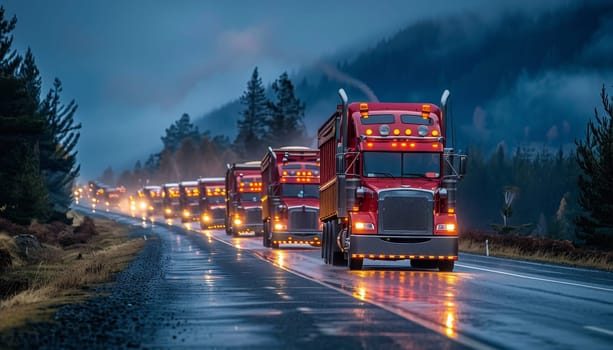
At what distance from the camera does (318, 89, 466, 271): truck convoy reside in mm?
25562

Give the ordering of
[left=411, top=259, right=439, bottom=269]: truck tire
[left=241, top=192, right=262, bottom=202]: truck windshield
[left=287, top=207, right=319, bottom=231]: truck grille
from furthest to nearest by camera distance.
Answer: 1. [left=241, top=192, right=262, bottom=202]: truck windshield
2. [left=287, top=207, right=319, bottom=231]: truck grille
3. [left=411, top=259, right=439, bottom=269]: truck tire

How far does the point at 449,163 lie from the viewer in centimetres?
2672

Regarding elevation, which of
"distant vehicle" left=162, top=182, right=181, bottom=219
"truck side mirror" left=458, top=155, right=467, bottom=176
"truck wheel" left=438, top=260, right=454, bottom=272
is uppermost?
"distant vehicle" left=162, top=182, right=181, bottom=219

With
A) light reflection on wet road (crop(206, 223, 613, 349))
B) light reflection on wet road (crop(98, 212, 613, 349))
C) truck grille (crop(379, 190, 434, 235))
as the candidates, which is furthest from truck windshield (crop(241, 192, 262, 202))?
truck grille (crop(379, 190, 434, 235))

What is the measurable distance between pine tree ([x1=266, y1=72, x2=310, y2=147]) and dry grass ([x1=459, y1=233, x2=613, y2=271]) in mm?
105074

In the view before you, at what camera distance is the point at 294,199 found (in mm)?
43188

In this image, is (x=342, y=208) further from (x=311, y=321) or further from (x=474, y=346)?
(x=474, y=346)

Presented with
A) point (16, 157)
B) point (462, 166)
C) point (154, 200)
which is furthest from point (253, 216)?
point (154, 200)

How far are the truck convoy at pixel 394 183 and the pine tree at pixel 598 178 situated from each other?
14.7 metres

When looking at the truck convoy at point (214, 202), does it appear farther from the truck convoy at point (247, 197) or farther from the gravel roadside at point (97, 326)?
the gravel roadside at point (97, 326)

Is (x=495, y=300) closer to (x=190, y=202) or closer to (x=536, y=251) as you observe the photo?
(x=536, y=251)

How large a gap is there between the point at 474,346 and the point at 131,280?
45.0 ft

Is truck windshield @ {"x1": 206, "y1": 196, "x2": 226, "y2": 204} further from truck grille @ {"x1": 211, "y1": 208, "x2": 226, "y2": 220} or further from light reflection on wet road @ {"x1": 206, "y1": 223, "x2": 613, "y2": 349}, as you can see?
light reflection on wet road @ {"x1": 206, "y1": 223, "x2": 613, "y2": 349}

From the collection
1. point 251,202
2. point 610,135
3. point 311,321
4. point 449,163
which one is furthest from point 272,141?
point 311,321
